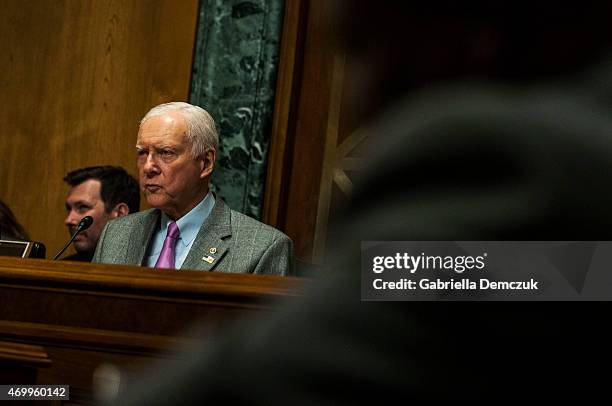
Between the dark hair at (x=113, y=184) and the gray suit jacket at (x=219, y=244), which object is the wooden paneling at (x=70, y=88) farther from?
the gray suit jacket at (x=219, y=244)

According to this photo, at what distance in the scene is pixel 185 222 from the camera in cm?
374

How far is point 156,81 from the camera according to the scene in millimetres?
5137

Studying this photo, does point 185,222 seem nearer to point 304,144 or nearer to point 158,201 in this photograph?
point 158,201

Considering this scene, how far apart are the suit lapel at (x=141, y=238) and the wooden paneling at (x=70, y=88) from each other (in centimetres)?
140

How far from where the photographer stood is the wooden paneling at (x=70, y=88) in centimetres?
518

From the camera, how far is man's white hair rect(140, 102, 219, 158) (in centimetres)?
396

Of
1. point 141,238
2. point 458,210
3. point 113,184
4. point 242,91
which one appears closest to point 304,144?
point 242,91

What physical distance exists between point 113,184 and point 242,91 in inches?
27.1

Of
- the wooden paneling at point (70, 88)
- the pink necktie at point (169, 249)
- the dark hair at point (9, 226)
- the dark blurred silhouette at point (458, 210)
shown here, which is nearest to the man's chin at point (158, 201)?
the pink necktie at point (169, 249)

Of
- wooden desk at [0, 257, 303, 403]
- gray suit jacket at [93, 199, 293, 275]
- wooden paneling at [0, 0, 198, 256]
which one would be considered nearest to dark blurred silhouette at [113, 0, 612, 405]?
wooden desk at [0, 257, 303, 403]

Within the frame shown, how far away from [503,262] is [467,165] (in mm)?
81

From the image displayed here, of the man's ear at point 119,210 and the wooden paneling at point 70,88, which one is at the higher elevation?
the wooden paneling at point 70,88

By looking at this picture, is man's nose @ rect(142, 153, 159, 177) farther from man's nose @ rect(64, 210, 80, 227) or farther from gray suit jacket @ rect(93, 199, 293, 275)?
man's nose @ rect(64, 210, 80, 227)

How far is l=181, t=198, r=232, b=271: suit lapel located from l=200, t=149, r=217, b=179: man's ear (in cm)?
28
